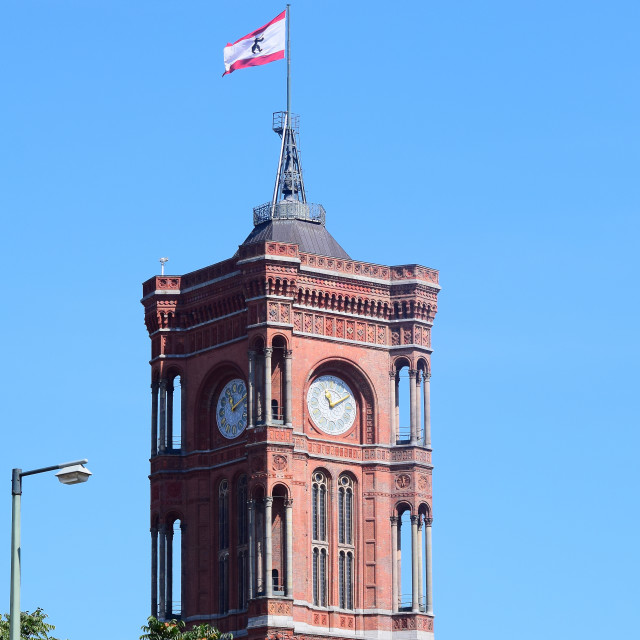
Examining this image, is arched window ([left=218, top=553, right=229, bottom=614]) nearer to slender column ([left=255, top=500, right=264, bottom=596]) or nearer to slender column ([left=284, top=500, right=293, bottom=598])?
slender column ([left=255, top=500, right=264, bottom=596])

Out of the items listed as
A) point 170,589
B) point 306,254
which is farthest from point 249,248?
point 170,589

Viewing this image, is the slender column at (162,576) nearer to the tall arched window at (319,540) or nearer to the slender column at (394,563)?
the tall arched window at (319,540)

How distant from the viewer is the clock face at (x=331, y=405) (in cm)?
11550

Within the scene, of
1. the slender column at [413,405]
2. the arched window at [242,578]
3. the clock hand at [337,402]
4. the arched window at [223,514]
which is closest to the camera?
the arched window at [242,578]

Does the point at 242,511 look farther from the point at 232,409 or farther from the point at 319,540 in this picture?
the point at 232,409

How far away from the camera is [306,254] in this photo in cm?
11575

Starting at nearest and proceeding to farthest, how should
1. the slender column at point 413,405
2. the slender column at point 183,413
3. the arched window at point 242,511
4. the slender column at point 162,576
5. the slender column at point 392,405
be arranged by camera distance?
the arched window at point 242,511 < the slender column at point 162,576 < the slender column at point 413,405 < the slender column at point 392,405 < the slender column at point 183,413

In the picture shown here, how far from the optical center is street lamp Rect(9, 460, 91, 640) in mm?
58500

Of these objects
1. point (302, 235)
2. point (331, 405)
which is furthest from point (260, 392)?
point (302, 235)

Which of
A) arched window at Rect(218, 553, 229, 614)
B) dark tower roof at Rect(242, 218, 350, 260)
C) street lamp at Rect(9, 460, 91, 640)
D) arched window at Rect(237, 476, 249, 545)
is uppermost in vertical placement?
dark tower roof at Rect(242, 218, 350, 260)

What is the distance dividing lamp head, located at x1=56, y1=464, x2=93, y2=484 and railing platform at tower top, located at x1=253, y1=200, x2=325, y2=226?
6113 cm

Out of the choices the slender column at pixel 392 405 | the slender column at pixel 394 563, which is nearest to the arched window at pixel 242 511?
the slender column at pixel 394 563

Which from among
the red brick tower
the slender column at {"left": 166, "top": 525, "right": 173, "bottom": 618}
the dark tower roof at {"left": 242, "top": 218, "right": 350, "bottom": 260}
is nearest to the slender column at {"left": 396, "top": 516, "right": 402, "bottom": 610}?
the red brick tower

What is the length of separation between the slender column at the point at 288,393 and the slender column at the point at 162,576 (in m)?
9.97
